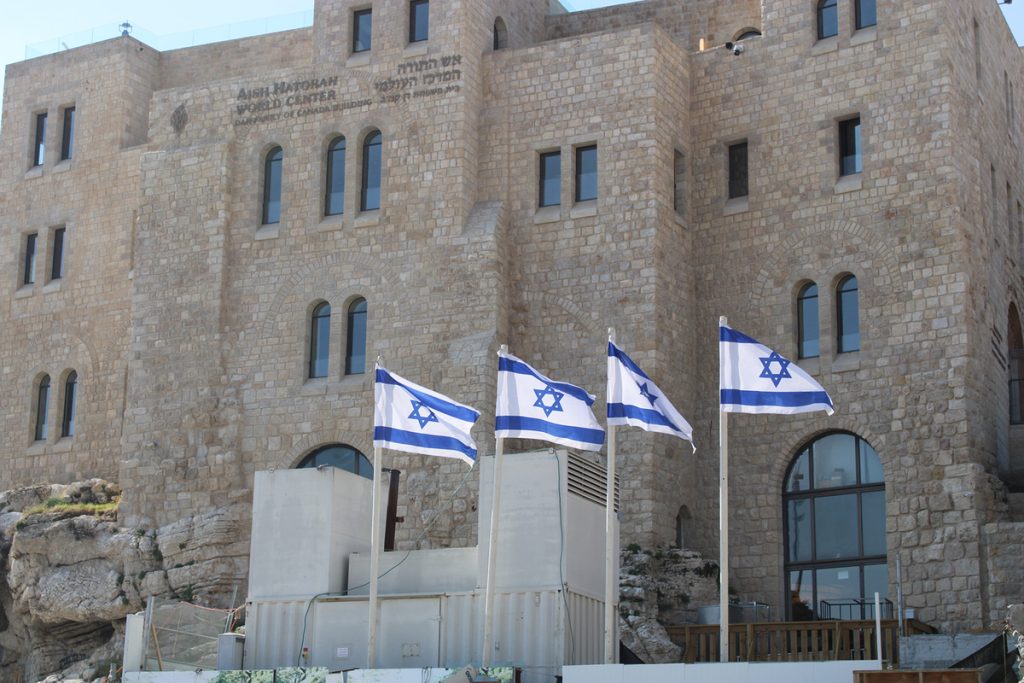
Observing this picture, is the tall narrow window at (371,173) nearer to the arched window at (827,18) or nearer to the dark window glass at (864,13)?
the arched window at (827,18)

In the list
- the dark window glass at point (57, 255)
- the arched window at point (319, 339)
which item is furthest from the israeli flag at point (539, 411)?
the dark window glass at point (57, 255)

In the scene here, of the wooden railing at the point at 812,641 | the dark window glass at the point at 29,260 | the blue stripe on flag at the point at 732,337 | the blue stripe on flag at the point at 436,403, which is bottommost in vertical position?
the wooden railing at the point at 812,641

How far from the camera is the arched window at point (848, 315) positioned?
34406mm

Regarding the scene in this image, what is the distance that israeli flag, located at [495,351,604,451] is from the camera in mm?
26688

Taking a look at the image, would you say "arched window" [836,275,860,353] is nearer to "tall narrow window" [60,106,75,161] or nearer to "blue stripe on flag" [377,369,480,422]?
"blue stripe on flag" [377,369,480,422]

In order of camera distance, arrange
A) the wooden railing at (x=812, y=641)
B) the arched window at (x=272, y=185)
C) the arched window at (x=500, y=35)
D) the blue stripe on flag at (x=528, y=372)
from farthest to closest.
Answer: the arched window at (x=500, y=35)
the arched window at (x=272, y=185)
the wooden railing at (x=812, y=641)
the blue stripe on flag at (x=528, y=372)

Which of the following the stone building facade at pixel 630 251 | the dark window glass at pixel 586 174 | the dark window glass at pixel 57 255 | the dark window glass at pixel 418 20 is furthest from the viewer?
the dark window glass at pixel 57 255

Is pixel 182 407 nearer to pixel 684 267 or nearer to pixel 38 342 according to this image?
pixel 38 342

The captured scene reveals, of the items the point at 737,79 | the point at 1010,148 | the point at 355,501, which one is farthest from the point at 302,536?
the point at 1010,148

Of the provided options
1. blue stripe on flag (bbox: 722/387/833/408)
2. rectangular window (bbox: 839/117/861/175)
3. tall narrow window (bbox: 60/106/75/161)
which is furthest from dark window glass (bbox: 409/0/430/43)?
blue stripe on flag (bbox: 722/387/833/408)

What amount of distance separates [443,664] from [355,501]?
3481 millimetres

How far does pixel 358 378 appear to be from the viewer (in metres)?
36.2

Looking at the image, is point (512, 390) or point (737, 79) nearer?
point (512, 390)

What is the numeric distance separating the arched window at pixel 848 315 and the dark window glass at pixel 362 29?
11.4 m
